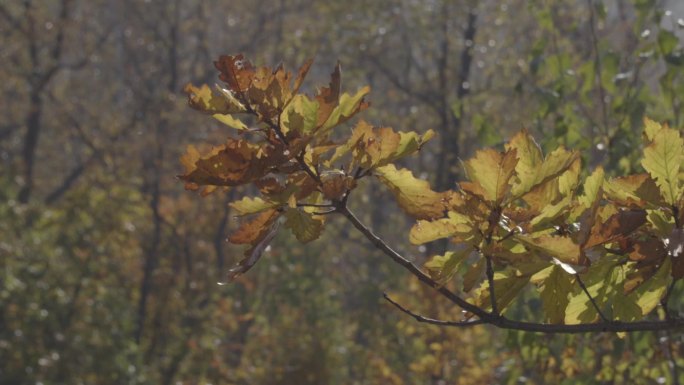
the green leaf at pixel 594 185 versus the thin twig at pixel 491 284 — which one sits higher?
the green leaf at pixel 594 185

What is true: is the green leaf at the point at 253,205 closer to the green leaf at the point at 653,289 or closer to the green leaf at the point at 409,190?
the green leaf at the point at 409,190

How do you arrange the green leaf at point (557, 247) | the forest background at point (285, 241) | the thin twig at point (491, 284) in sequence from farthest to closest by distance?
the forest background at point (285, 241) → the thin twig at point (491, 284) → the green leaf at point (557, 247)

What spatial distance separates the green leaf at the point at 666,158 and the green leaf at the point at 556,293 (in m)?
0.18

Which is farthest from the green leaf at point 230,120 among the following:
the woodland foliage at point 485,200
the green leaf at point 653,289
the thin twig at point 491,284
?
the green leaf at point 653,289

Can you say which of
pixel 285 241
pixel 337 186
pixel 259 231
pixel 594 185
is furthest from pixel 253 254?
pixel 285 241

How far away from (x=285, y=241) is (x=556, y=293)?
34.0 feet

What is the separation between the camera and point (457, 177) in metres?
11.9

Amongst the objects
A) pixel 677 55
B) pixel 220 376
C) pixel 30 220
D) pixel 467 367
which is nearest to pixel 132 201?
pixel 30 220

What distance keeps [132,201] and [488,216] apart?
416 inches

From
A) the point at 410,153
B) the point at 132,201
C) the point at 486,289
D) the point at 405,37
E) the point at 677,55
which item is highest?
the point at 405,37

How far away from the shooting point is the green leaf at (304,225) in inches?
51.1

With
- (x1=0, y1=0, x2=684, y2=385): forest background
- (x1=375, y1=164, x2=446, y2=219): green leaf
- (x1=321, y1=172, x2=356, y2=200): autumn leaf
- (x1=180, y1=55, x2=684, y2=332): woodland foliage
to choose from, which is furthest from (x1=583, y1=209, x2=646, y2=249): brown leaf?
(x1=0, y1=0, x2=684, y2=385): forest background

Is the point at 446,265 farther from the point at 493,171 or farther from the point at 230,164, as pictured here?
the point at 230,164

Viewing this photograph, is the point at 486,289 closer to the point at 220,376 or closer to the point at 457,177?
the point at 220,376
